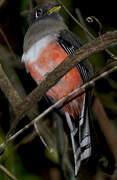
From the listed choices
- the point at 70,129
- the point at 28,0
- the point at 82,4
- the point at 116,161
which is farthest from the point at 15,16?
the point at 116,161

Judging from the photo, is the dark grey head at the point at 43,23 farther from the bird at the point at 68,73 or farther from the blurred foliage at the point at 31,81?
the blurred foliage at the point at 31,81

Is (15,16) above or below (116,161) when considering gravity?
above

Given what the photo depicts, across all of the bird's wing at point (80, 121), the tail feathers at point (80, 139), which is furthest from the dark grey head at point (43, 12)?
the tail feathers at point (80, 139)

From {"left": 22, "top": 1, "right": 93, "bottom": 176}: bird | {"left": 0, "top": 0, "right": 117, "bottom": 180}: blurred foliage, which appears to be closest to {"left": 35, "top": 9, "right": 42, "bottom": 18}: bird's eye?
{"left": 0, "top": 0, "right": 117, "bottom": 180}: blurred foliage

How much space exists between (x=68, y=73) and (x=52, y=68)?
7.5 inches

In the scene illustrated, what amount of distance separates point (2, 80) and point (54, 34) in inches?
29.3

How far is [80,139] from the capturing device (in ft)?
10.5

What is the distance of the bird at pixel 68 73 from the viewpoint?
3.22 meters

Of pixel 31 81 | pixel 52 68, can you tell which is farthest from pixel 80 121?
pixel 31 81

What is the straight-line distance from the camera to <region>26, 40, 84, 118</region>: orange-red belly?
3.29 metres

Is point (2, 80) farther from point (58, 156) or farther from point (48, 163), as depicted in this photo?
point (48, 163)

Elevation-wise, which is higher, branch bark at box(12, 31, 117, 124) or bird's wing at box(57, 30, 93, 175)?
branch bark at box(12, 31, 117, 124)

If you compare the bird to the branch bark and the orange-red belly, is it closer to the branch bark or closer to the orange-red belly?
the orange-red belly

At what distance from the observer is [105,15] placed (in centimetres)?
509
